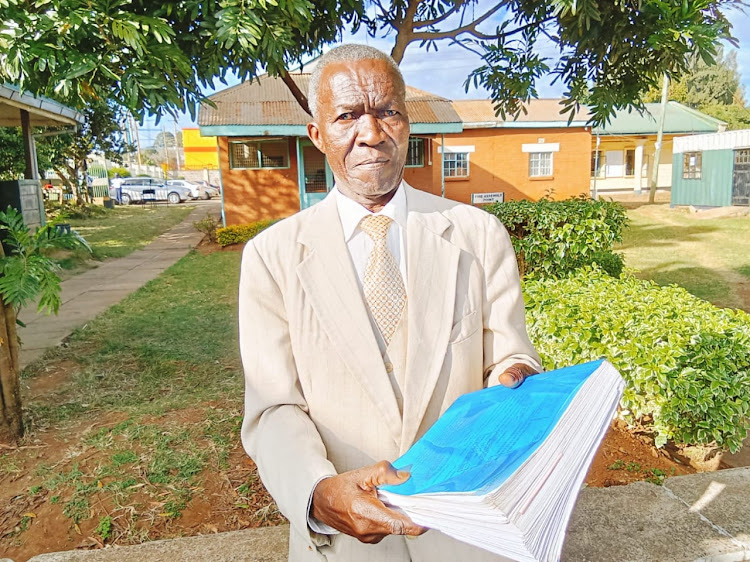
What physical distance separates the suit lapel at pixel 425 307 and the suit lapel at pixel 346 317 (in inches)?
1.9

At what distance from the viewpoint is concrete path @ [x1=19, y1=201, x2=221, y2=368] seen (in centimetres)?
681

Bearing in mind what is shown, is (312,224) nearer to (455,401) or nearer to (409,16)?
(455,401)

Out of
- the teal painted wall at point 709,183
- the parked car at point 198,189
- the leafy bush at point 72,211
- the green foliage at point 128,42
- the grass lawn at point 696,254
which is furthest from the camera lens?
the parked car at point 198,189

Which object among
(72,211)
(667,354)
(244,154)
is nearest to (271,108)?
(244,154)

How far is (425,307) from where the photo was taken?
1.27 meters

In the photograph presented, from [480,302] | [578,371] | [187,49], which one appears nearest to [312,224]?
[480,302]

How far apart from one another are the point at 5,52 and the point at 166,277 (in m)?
8.96

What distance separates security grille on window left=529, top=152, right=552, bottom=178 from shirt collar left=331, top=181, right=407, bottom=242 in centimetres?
2159

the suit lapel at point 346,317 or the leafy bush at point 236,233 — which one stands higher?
the suit lapel at point 346,317

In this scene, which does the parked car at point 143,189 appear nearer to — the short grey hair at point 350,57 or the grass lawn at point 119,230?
the grass lawn at point 119,230

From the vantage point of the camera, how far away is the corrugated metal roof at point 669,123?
27.1 meters

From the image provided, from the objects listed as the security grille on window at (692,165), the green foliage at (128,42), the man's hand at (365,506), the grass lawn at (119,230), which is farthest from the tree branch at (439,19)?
the security grille on window at (692,165)

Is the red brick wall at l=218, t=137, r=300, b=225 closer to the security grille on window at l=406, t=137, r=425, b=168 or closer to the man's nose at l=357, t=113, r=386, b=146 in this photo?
the security grille on window at l=406, t=137, r=425, b=168

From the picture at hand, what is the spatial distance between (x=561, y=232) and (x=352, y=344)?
16.4 ft
